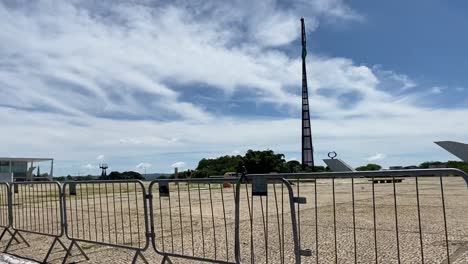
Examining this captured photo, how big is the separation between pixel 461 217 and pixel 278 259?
5964 mm

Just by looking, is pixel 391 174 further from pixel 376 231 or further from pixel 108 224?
pixel 108 224

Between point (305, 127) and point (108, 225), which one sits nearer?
point (108, 225)

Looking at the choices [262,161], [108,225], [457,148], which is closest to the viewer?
[108,225]

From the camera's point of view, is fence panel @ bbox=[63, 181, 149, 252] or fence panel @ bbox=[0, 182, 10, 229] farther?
fence panel @ bbox=[0, 182, 10, 229]

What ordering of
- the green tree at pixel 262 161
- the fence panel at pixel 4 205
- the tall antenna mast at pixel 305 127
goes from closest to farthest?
1. the fence panel at pixel 4 205
2. the green tree at pixel 262 161
3. the tall antenna mast at pixel 305 127

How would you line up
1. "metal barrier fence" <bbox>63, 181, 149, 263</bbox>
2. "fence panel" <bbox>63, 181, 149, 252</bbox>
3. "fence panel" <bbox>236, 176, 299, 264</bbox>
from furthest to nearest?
1. "fence panel" <bbox>63, 181, 149, 252</bbox>
2. "metal barrier fence" <bbox>63, 181, 149, 263</bbox>
3. "fence panel" <bbox>236, 176, 299, 264</bbox>

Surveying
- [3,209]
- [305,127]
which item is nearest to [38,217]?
[3,209]

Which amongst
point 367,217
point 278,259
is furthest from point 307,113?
point 278,259

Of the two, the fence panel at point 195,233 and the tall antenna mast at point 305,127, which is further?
the tall antenna mast at point 305,127

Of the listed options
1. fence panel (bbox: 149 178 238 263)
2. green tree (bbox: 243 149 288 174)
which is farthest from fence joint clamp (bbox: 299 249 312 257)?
green tree (bbox: 243 149 288 174)

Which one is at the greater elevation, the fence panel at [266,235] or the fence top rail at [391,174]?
the fence top rail at [391,174]

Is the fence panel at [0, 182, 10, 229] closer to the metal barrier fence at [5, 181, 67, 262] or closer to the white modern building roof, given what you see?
the metal barrier fence at [5, 181, 67, 262]

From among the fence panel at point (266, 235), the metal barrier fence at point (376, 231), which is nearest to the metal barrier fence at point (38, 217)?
the fence panel at point (266, 235)

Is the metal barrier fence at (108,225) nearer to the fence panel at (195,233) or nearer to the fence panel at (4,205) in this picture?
the fence panel at (195,233)
